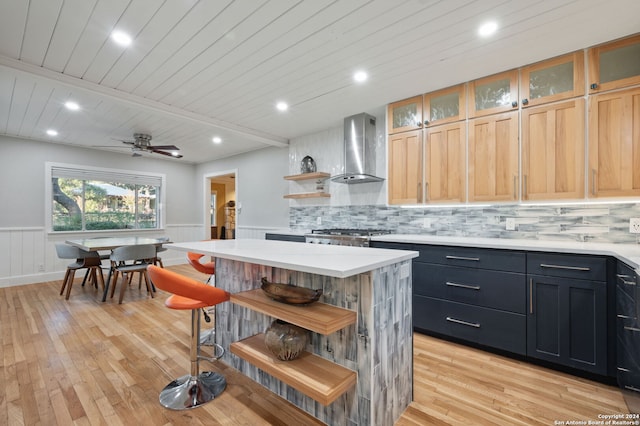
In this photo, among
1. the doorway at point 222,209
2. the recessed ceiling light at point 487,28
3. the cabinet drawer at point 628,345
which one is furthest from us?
the doorway at point 222,209

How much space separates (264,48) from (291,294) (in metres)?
1.99

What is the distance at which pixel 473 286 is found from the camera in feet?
8.13

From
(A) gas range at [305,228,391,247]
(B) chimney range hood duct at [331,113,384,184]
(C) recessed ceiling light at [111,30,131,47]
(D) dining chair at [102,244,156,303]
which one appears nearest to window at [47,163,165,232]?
(D) dining chair at [102,244,156,303]

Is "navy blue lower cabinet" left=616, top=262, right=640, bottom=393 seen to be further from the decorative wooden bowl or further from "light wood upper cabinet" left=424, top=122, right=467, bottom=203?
the decorative wooden bowl

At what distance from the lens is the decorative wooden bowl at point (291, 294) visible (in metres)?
1.57

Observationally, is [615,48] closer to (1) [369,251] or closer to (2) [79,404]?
(1) [369,251]

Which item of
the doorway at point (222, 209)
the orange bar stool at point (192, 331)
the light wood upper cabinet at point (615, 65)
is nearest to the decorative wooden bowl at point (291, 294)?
the orange bar stool at point (192, 331)

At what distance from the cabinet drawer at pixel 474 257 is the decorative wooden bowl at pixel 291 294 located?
1519mm

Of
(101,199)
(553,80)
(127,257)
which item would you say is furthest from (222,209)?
(553,80)

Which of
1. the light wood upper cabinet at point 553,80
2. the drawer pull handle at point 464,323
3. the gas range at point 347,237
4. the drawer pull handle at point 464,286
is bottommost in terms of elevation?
the drawer pull handle at point 464,323

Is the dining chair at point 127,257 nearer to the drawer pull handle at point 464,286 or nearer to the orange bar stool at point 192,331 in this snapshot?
the orange bar stool at point 192,331

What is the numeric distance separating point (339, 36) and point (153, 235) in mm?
6225

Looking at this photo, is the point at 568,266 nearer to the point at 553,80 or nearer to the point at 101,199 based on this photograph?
the point at 553,80

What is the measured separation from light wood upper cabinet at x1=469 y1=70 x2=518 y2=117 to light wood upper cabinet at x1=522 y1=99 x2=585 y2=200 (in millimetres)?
191
